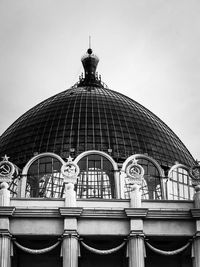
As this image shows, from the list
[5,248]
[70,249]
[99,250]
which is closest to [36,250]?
[5,248]

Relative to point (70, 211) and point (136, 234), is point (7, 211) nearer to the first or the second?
point (70, 211)

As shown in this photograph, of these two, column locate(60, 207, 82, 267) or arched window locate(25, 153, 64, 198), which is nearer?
column locate(60, 207, 82, 267)

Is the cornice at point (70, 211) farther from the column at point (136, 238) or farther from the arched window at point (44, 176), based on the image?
the arched window at point (44, 176)

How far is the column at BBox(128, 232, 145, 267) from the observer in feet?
183

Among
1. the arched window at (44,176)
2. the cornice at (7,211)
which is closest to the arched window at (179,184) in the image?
the arched window at (44,176)

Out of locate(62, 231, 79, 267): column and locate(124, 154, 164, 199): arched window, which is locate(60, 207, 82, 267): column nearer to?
locate(62, 231, 79, 267): column

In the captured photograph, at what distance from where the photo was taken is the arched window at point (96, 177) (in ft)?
220

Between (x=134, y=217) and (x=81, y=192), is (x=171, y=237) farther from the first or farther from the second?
(x=81, y=192)

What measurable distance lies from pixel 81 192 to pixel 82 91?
16776mm

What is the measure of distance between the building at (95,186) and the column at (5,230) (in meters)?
0.07

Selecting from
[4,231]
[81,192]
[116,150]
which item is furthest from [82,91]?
[4,231]

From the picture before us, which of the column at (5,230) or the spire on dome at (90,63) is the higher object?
the spire on dome at (90,63)

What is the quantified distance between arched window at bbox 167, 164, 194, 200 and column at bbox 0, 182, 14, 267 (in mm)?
16750

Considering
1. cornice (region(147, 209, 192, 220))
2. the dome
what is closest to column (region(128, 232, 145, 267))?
cornice (region(147, 209, 192, 220))
